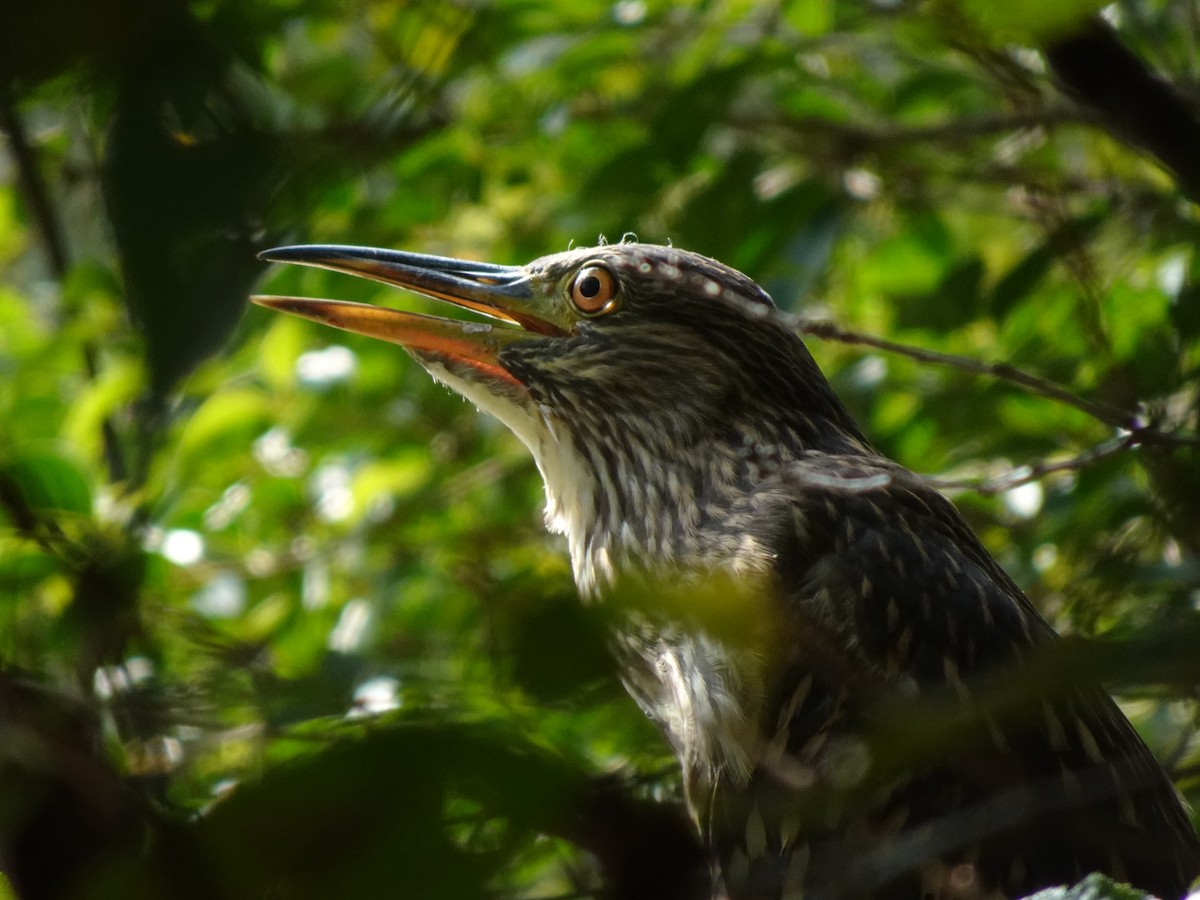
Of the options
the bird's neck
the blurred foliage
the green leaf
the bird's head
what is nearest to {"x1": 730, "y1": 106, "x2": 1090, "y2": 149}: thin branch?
the blurred foliage

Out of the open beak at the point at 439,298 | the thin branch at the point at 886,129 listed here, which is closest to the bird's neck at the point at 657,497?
the open beak at the point at 439,298

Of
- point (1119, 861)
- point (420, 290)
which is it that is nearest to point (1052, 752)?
point (1119, 861)

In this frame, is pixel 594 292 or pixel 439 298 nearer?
pixel 439 298

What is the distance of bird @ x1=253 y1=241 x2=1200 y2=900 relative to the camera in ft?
5.74

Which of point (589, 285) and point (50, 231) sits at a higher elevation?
point (50, 231)

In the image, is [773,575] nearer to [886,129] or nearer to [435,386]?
[886,129]

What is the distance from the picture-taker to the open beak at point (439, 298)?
2588mm

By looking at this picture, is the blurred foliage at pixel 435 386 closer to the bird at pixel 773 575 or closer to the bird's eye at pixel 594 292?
the bird at pixel 773 575

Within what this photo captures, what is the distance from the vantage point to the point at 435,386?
147 inches

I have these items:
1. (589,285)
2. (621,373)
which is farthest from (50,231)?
(621,373)

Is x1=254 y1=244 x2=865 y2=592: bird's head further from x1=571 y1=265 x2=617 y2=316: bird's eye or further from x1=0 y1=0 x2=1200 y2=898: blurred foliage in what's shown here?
x1=0 y1=0 x2=1200 y2=898: blurred foliage

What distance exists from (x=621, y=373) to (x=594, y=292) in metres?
0.19

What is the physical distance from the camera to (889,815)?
2.08 meters

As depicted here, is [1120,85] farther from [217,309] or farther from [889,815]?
[217,309]
